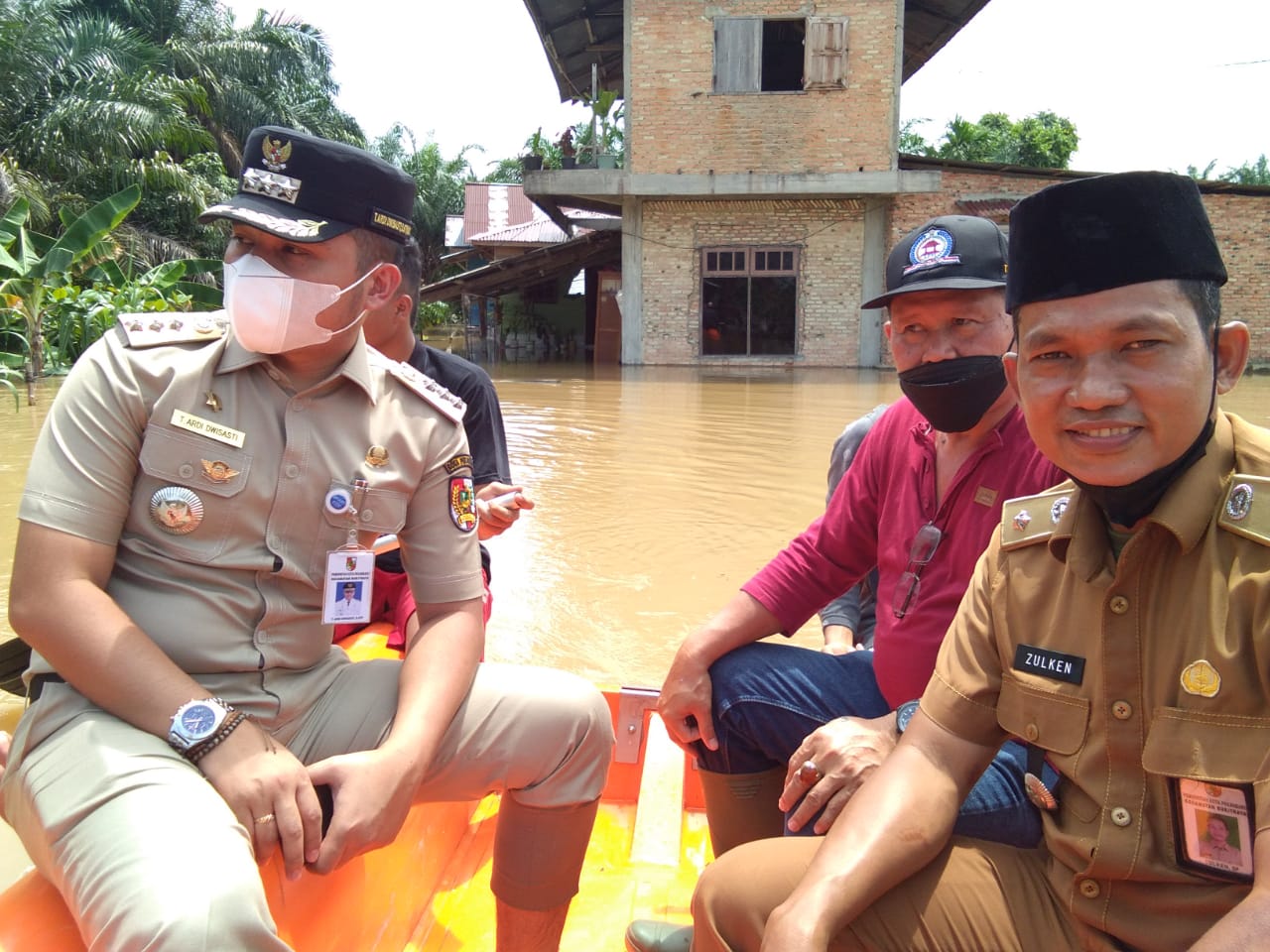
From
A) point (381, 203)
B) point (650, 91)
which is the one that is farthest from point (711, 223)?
point (381, 203)

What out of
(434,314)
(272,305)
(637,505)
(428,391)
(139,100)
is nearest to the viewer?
(272,305)

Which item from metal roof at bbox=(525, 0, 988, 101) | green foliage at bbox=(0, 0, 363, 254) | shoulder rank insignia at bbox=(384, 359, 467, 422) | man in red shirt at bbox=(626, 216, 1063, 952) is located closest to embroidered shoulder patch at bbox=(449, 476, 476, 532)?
shoulder rank insignia at bbox=(384, 359, 467, 422)

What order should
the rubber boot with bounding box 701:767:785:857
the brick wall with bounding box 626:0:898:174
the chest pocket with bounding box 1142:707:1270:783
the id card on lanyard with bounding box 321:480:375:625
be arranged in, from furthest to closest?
the brick wall with bounding box 626:0:898:174 → the rubber boot with bounding box 701:767:785:857 → the id card on lanyard with bounding box 321:480:375:625 → the chest pocket with bounding box 1142:707:1270:783

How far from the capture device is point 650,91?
16578 millimetres

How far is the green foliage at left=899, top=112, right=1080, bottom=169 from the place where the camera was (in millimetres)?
28984

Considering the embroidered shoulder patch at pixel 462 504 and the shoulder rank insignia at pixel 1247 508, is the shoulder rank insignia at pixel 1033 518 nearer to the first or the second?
the shoulder rank insignia at pixel 1247 508

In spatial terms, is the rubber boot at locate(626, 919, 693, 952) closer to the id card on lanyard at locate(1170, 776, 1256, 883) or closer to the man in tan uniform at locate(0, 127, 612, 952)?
the man in tan uniform at locate(0, 127, 612, 952)

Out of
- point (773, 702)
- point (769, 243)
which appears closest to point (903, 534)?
point (773, 702)

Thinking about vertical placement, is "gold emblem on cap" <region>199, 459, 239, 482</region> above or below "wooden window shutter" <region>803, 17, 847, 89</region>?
below

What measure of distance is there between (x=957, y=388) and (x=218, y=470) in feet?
4.94

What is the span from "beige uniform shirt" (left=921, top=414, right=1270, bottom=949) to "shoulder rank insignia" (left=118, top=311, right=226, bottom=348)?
156cm

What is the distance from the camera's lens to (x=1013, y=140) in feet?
101

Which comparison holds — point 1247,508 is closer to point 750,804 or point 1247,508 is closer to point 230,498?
point 750,804

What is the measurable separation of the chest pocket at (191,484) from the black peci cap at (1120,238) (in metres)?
1.44
